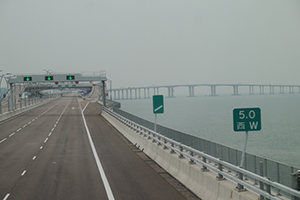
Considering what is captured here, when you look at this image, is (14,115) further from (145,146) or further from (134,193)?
(134,193)

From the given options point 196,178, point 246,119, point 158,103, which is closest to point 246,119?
point 246,119

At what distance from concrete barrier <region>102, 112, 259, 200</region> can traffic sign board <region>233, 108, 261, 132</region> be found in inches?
64.3

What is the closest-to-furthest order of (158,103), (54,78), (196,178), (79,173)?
1. (196,178)
2. (79,173)
3. (158,103)
4. (54,78)

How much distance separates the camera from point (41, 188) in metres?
14.4

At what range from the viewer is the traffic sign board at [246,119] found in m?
11.1

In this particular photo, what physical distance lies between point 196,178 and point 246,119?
3087mm

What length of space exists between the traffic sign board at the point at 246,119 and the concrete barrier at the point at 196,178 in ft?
5.36

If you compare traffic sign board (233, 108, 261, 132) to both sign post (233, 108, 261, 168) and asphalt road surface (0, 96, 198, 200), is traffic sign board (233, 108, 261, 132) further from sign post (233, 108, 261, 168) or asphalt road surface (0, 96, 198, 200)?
asphalt road surface (0, 96, 198, 200)

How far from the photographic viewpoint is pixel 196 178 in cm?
1312

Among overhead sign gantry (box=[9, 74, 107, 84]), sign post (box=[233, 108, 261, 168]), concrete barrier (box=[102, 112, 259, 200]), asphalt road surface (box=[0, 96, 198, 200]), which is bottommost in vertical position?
asphalt road surface (box=[0, 96, 198, 200])

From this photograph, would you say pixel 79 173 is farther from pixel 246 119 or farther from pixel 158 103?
pixel 246 119

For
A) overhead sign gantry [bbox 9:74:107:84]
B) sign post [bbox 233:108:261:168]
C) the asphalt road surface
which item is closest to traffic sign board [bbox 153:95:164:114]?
the asphalt road surface

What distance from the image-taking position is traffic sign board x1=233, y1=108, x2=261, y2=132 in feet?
36.5

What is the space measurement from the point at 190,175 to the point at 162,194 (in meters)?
1.44
